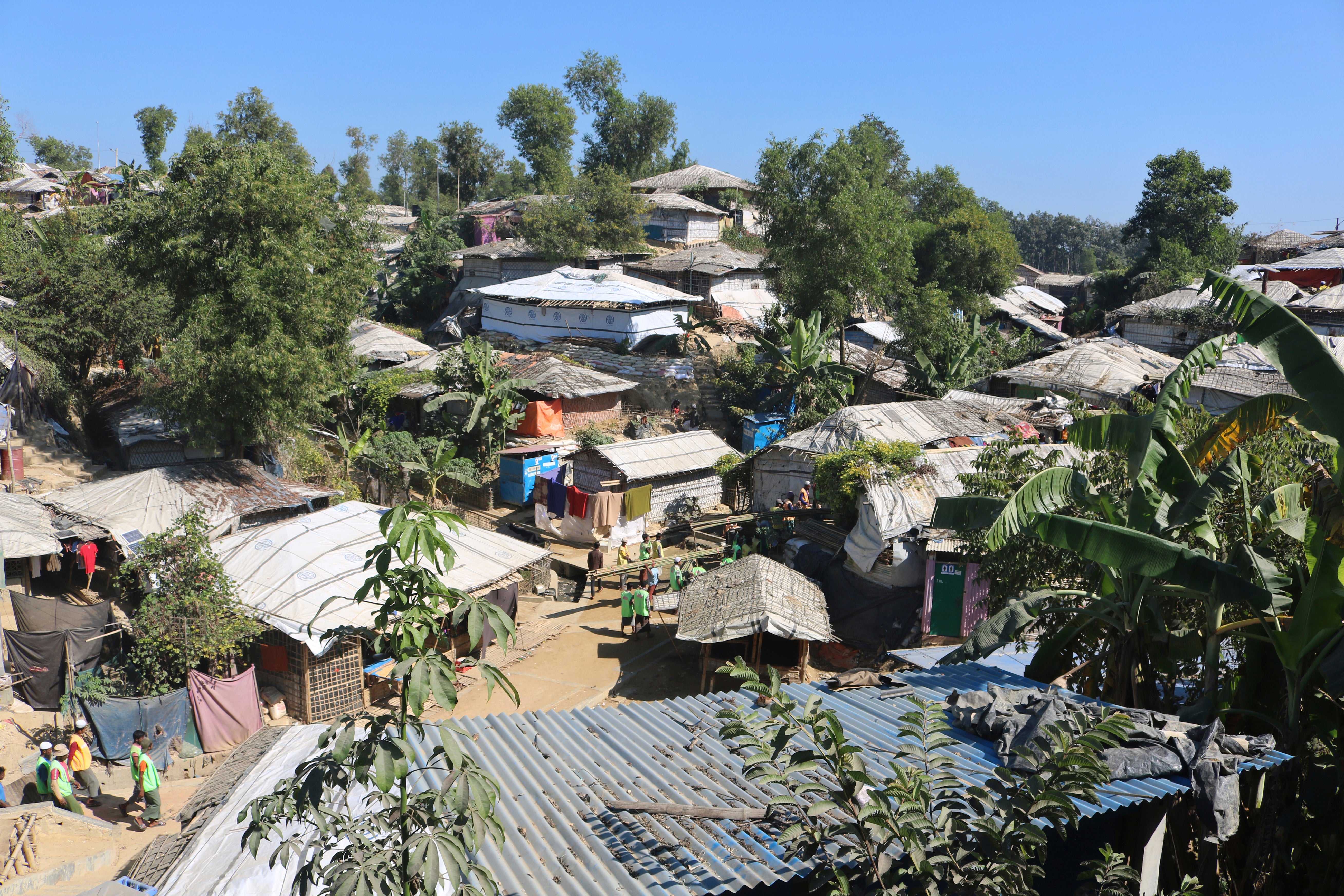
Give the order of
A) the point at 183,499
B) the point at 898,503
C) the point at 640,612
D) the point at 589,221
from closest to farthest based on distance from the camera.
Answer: the point at 898,503 → the point at 640,612 → the point at 183,499 → the point at 589,221

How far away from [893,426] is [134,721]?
1476 centimetres

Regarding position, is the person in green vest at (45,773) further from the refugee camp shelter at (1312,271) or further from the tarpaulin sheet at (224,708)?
the refugee camp shelter at (1312,271)

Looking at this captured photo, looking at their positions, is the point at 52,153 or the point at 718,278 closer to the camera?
the point at 718,278

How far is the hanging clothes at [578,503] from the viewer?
64.5ft

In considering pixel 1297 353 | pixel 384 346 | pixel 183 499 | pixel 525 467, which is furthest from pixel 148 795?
pixel 384 346

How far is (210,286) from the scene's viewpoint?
1697cm

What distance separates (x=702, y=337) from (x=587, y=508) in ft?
45.5

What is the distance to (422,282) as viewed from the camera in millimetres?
39344

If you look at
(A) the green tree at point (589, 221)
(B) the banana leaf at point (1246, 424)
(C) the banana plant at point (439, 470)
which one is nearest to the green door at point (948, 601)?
(B) the banana leaf at point (1246, 424)

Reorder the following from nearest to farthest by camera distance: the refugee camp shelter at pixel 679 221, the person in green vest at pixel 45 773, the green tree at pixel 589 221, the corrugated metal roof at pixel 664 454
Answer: the person in green vest at pixel 45 773
the corrugated metal roof at pixel 664 454
the green tree at pixel 589 221
the refugee camp shelter at pixel 679 221

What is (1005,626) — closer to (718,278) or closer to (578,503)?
(578,503)

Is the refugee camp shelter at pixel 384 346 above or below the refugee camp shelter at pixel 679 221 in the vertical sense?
below

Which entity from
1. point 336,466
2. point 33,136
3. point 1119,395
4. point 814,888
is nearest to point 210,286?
point 336,466

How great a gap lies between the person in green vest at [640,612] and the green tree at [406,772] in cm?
1169
